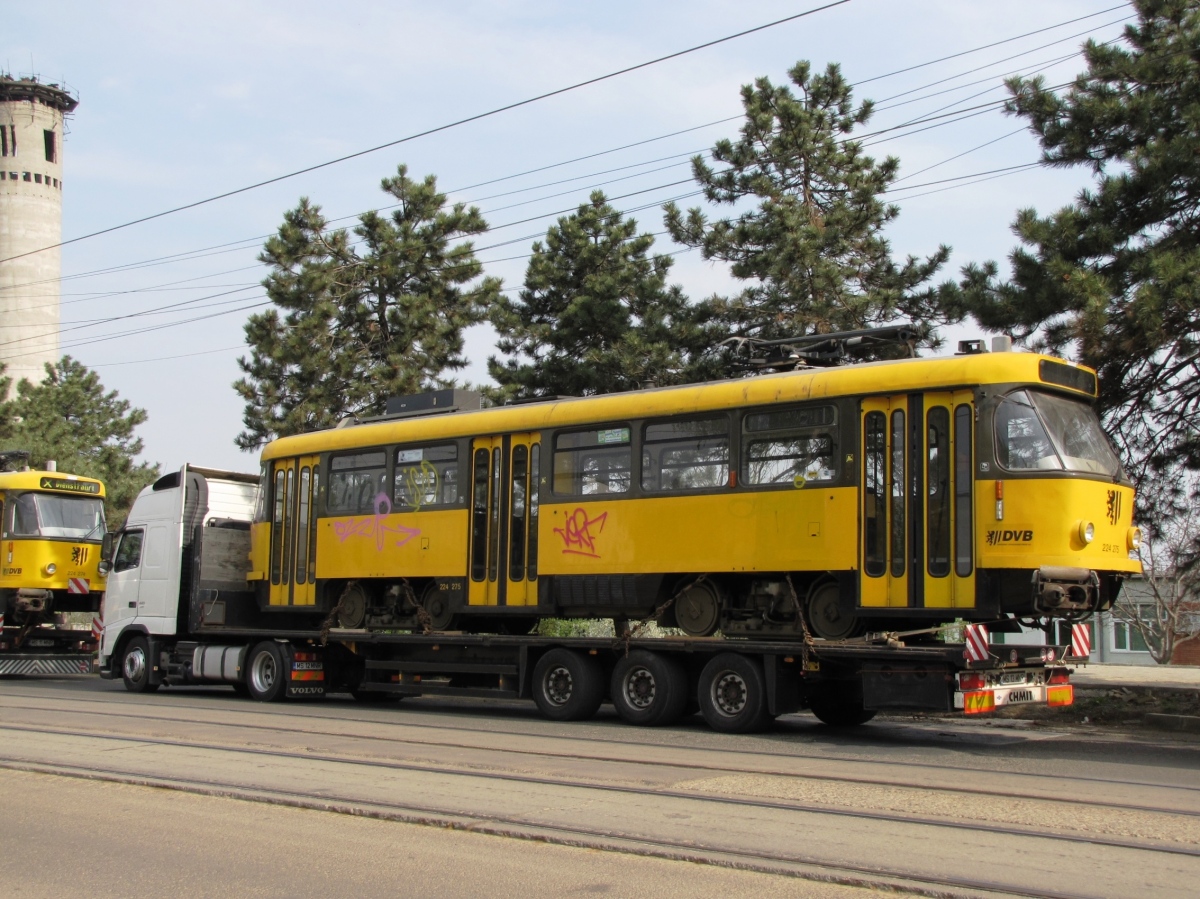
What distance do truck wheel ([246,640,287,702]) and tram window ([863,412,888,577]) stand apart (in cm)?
941

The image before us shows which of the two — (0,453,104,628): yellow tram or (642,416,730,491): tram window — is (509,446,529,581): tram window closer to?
(642,416,730,491): tram window

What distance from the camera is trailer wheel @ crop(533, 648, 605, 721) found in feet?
48.0

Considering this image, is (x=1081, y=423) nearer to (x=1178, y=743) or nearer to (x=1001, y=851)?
(x=1178, y=743)

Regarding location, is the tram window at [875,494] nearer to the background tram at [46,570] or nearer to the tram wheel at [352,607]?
the tram wheel at [352,607]

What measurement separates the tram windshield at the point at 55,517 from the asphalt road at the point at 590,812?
10.8 m

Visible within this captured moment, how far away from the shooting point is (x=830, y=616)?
12969 mm

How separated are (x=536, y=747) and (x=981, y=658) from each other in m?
4.21

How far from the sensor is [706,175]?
25.0m

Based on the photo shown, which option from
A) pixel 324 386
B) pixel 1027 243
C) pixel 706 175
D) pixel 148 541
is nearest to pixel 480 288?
pixel 324 386

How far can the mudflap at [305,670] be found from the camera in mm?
17984

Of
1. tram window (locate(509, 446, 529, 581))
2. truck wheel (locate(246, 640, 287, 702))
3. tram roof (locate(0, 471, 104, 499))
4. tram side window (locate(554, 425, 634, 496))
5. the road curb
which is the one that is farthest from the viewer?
tram roof (locate(0, 471, 104, 499))

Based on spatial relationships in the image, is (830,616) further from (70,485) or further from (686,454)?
(70,485)

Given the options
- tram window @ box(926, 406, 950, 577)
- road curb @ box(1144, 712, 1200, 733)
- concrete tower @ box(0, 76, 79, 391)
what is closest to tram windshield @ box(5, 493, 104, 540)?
tram window @ box(926, 406, 950, 577)

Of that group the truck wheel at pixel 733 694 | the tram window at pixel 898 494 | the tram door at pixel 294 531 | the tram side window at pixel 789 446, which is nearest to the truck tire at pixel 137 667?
the tram door at pixel 294 531
